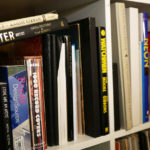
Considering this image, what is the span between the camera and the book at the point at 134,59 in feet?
2.27

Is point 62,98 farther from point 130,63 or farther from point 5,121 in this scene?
point 130,63

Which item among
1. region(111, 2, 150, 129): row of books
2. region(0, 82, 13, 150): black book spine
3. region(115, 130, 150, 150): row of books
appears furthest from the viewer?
region(115, 130, 150, 150): row of books

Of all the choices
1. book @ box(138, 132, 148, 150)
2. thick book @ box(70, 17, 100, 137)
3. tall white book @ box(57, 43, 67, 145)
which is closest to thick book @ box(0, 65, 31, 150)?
tall white book @ box(57, 43, 67, 145)

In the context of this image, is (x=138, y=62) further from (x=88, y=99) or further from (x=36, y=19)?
(x=36, y=19)

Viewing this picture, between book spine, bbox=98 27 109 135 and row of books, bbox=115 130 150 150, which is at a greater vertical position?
book spine, bbox=98 27 109 135

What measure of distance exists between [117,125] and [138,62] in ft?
0.86

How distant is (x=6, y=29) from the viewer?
18.7 inches

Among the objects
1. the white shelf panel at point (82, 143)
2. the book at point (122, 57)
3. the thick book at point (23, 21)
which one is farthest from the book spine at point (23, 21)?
the white shelf panel at point (82, 143)

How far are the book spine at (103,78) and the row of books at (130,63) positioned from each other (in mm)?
65

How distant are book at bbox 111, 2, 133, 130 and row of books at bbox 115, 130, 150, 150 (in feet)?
0.55

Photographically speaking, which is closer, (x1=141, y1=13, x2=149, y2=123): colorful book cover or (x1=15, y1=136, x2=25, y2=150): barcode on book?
(x1=15, y1=136, x2=25, y2=150): barcode on book

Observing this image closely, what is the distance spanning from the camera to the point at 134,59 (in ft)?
2.31

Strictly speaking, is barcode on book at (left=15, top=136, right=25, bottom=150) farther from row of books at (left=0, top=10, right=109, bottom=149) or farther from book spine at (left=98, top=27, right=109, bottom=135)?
book spine at (left=98, top=27, right=109, bottom=135)

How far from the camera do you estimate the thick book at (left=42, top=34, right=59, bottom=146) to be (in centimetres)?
54
